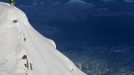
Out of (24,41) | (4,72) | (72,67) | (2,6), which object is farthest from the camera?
(72,67)

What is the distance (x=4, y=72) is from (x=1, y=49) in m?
1.75

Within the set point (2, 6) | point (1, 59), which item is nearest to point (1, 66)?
point (1, 59)

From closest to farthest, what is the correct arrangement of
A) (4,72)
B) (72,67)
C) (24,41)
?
(4,72)
(24,41)
(72,67)

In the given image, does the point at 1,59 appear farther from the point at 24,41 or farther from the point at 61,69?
the point at 61,69

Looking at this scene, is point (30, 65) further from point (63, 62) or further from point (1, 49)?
point (63, 62)

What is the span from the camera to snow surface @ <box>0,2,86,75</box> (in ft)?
82.9

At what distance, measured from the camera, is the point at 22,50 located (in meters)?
25.9

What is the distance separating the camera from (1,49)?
86.2ft

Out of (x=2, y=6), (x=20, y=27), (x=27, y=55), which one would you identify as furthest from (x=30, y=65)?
(x=2, y=6)

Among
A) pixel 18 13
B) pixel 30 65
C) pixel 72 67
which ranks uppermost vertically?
pixel 18 13

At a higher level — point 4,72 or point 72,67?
point 4,72

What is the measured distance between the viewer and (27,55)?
25.8m

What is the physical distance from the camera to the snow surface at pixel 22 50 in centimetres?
A: 2528

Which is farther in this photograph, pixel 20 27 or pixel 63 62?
pixel 63 62
